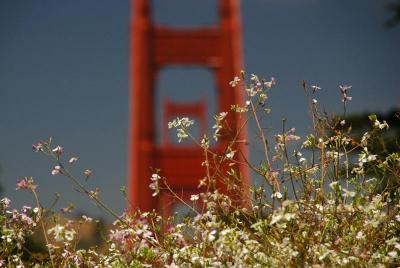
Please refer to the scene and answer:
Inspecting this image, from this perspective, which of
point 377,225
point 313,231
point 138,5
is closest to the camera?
point 377,225

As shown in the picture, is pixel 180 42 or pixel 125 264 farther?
pixel 180 42

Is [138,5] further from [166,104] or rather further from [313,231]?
[313,231]

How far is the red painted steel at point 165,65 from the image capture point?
16.4 meters

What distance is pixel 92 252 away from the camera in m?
2.84

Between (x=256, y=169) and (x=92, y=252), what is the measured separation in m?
0.69

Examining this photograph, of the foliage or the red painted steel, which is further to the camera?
the red painted steel

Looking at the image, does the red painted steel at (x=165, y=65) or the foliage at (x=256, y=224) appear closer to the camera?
the foliage at (x=256, y=224)

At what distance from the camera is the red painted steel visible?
16.4 meters

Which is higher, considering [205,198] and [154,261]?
[205,198]

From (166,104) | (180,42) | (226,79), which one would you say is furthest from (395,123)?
(166,104)

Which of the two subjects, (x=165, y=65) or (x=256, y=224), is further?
(x=165, y=65)

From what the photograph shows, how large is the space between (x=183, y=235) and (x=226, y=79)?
598 inches

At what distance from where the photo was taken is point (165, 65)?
18.3 m

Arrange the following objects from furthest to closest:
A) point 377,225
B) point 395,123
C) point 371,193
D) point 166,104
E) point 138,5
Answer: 1. point 166,104
2. point 138,5
3. point 395,123
4. point 371,193
5. point 377,225
